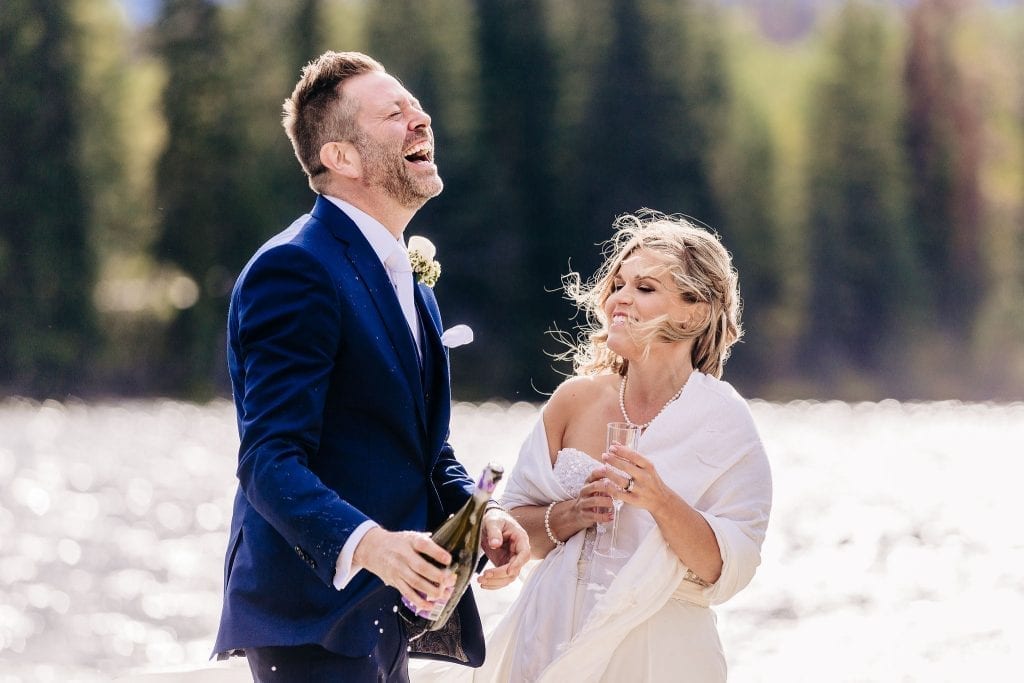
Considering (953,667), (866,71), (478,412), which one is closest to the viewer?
(953,667)

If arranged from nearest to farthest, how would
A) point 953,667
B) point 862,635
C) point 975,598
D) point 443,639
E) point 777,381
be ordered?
point 443,639
point 953,667
point 862,635
point 975,598
point 777,381

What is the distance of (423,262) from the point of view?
3.98 metres

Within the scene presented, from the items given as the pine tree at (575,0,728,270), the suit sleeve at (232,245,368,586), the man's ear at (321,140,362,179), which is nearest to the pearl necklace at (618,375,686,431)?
the man's ear at (321,140,362,179)

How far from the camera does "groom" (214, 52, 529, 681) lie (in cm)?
316

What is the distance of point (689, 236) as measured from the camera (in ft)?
15.2

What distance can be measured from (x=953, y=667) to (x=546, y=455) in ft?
29.9

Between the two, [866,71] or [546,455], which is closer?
[546,455]

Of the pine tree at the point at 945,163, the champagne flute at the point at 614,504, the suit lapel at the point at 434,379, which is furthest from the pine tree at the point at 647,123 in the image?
the suit lapel at the point at 434,379

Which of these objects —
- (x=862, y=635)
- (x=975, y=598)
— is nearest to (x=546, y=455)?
(x=862, y=635)

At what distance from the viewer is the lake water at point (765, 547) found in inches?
578

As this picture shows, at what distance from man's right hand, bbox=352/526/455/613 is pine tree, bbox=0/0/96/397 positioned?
3887 cm

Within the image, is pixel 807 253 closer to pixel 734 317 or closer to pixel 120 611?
pixel 120 611

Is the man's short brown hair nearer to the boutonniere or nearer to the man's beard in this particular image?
the man's beard

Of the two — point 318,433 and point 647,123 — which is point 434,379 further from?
point 647,123
